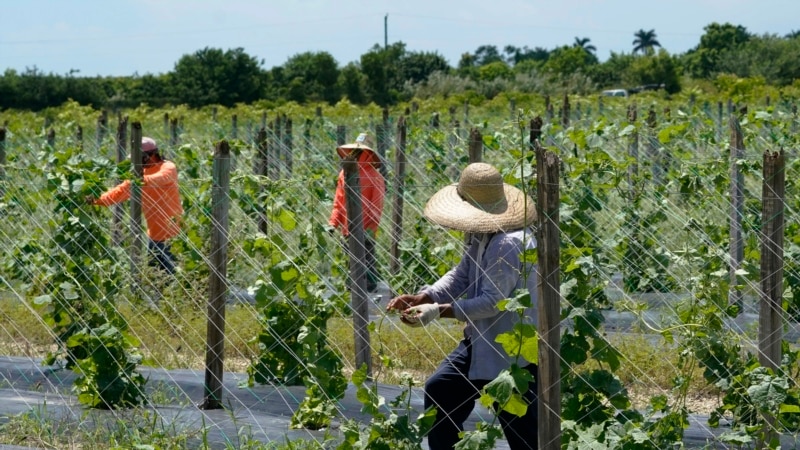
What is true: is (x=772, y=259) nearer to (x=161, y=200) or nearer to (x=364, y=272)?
(x=364, y=272)

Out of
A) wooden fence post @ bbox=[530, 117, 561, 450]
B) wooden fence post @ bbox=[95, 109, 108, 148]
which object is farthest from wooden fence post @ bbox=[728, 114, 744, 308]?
wooden fence post @ bbox=[95, 109, 108, 148]

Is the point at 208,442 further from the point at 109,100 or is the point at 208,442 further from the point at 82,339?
the point at 109,100

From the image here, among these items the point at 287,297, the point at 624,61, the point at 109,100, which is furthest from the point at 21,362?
the point at 624,61

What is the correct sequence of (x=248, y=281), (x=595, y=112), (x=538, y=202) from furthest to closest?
(x=595, y=112) < (x=248, y=281) < (x=538, y=202)

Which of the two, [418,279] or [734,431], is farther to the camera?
[418,279]

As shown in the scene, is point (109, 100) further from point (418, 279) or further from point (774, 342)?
point (774, 342)

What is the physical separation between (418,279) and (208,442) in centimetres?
323

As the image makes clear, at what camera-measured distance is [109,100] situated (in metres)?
39.3

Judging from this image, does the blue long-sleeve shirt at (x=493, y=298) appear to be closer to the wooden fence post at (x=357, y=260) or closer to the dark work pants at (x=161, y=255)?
the wooden fence post at (x=357, y=260)

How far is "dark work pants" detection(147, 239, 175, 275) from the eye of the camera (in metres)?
8.44

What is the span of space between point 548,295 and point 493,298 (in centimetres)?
49

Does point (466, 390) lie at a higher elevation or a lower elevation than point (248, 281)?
higher

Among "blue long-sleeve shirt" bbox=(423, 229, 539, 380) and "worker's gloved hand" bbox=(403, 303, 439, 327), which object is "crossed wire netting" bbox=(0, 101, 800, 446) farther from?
"worker's gloved hand" bbox=(403, 303, 439, 327)

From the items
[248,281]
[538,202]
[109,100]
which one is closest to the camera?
[538,202]
